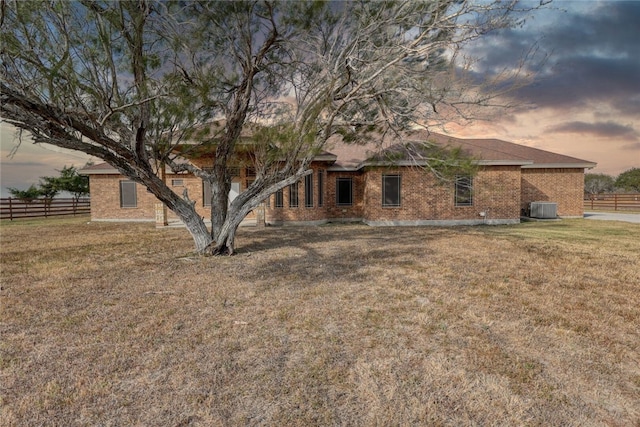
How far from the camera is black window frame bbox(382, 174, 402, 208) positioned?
13.4m

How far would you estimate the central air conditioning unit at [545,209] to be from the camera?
14.6m

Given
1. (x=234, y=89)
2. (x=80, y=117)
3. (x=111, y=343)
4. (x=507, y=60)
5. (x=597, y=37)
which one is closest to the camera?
(x=111, y=343)

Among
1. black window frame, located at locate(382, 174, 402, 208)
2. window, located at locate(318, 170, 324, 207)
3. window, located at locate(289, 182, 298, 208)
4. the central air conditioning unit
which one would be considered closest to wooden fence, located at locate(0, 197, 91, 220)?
window, located at locate(289, 182, 298, 208)

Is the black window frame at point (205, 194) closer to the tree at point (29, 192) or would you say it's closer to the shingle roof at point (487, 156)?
the shingle roof at point (487, 156)

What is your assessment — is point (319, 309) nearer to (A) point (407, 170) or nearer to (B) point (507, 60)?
(B) point (507, 60)

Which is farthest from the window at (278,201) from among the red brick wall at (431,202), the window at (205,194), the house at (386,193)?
the red brick wall at (431,202)

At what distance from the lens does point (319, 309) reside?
391 cm

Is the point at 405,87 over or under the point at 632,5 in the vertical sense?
under

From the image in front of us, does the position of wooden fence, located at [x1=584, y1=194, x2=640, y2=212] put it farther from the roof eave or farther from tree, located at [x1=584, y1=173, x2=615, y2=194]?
tree, located at [x1=584, y1=173, x2=615, y2=194]

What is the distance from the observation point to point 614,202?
2230 centimetres

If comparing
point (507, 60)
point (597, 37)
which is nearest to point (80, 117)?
point (507, 60)

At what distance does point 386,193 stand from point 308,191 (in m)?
3.43

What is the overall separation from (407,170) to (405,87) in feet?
22.0

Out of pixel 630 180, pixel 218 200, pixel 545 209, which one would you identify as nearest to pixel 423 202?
pixel 545 209
